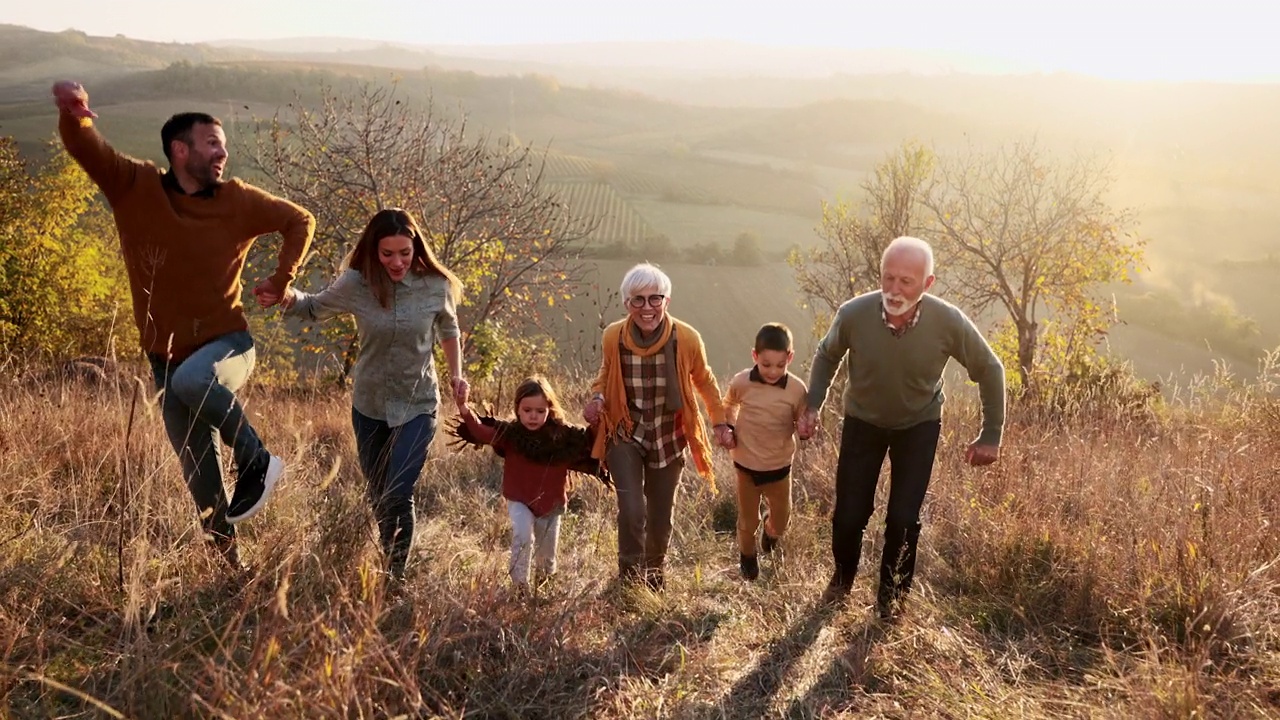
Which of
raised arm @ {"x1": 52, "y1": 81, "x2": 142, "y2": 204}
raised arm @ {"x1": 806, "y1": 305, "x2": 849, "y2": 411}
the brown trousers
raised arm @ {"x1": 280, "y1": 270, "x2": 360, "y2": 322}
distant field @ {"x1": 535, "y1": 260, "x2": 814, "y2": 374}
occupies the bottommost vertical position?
distant field @ {"x1": 535, "y1": 260, "x2": 814, "y2": 374}

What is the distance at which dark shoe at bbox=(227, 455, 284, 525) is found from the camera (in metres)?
3.38

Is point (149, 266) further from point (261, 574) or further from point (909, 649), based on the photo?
point (909, 649)

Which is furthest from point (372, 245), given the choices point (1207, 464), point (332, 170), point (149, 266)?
point (332, 170)

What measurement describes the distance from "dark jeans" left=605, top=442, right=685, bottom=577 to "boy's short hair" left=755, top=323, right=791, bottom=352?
753 mm

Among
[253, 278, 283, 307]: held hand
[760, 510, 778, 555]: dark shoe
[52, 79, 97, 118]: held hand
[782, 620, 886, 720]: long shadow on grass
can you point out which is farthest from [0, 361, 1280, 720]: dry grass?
[52, 79, 97, 118]: held hand

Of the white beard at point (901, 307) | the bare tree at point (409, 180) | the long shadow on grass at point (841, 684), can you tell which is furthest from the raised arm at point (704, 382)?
the bare tree at point (409, 180)

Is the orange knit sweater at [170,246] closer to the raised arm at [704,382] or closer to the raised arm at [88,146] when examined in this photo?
the raised arm at [88,146]

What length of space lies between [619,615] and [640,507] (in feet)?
2.07

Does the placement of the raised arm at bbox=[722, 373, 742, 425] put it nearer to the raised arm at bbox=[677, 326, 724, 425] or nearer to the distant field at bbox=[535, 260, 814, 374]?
the raised arm at bbox=[677, 326, 724, 425]

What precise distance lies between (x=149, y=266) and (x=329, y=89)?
13903 millimetres

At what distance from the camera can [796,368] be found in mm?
19797

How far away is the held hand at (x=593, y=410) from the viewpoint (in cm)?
409

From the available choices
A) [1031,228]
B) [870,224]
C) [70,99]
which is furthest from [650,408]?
[1031,228]

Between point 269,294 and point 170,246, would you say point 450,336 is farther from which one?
point 170,246
